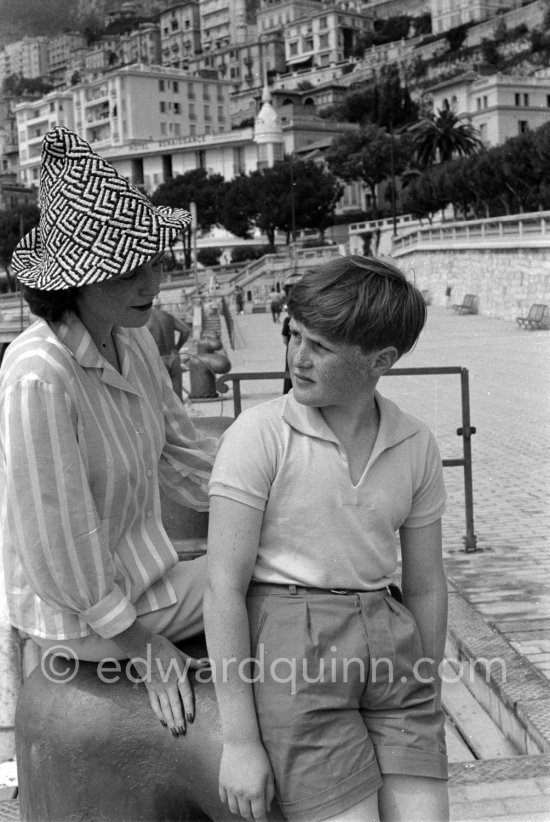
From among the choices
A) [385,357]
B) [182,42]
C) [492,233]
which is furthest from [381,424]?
[182,42]

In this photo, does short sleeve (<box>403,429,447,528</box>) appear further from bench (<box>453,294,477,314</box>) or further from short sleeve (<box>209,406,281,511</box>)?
bench (<box>453,294,477,314</box>)

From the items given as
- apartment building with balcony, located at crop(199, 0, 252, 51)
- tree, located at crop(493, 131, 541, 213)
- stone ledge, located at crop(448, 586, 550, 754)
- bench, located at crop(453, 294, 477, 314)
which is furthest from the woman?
apartment building with balcony, located at crop(199, 0, 252, 51)

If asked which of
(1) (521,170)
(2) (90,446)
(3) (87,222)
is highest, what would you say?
(1) (521,170)

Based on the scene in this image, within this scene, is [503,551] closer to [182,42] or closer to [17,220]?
[17,220]

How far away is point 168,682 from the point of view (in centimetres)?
196

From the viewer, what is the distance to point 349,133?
83000mm

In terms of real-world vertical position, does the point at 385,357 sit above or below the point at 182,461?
above

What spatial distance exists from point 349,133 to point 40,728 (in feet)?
276

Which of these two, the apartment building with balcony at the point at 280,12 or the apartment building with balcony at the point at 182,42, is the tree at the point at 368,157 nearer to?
the apartment building with balcony at the point at 182,42

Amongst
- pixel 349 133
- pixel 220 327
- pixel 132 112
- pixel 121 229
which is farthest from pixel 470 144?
pixel 121 229

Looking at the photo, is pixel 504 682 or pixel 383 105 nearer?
pixel 504 682

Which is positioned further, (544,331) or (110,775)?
(544,331)

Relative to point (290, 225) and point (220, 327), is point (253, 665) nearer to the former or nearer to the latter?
point (220, 327)

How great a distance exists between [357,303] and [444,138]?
7524 cm
